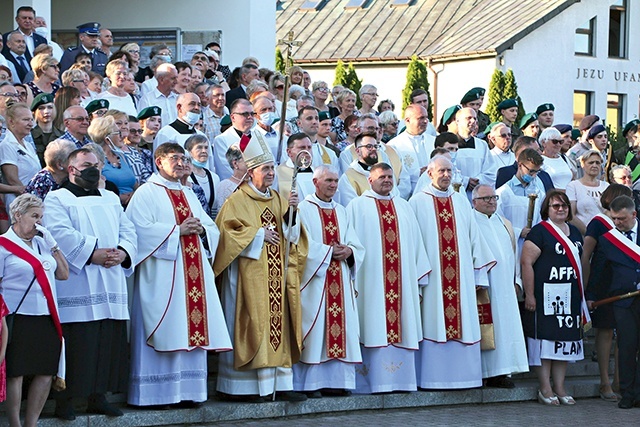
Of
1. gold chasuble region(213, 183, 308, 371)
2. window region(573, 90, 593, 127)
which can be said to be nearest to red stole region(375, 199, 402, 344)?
gold chasuble region(213, 183, 308, 371)

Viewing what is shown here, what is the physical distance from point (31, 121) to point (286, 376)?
9.68 ft

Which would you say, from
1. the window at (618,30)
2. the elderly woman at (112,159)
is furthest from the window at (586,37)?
the elderly woman at (112,159)

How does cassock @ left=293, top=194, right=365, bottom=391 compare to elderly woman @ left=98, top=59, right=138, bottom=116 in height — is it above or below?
below

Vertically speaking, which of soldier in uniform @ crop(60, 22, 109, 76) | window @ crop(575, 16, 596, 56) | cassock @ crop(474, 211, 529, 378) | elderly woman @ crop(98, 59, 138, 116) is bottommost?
cassock @ crop(474, 211, 529, 378)

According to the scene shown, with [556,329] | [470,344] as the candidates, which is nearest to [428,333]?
[470,344]

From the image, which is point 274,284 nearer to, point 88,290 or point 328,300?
point 328,300

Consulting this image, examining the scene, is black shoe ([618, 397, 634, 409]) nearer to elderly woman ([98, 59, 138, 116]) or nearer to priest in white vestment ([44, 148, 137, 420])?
priest in white vestment ([44, 148, 137, 420])

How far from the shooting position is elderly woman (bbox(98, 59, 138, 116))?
546 inches

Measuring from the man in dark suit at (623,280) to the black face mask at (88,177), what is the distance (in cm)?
504

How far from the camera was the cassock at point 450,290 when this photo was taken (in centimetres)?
1242

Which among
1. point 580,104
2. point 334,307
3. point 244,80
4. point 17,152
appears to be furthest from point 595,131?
point 580,104

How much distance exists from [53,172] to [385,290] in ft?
10.8

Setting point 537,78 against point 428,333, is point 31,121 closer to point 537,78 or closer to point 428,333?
point 428,333

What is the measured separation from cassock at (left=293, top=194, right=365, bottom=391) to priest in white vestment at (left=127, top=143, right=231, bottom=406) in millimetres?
1011
